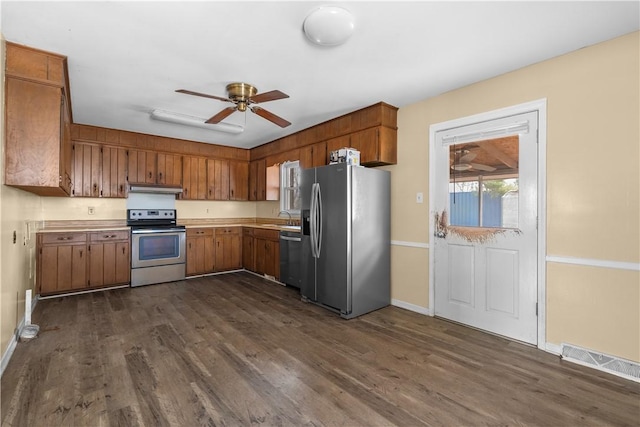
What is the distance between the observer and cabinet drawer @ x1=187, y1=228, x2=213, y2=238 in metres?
5.48

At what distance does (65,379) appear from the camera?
222 cm

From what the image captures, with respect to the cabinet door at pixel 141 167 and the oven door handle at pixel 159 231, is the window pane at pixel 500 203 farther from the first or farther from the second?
the cabinet door at pixel 141 167

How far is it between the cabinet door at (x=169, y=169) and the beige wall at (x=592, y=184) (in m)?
5.19

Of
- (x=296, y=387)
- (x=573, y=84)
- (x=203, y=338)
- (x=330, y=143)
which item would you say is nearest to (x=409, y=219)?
(x=330, y=143)

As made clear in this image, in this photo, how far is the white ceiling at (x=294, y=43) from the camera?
6.64ft

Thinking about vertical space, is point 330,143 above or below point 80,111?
below

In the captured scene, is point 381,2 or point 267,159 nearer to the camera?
point 381,2

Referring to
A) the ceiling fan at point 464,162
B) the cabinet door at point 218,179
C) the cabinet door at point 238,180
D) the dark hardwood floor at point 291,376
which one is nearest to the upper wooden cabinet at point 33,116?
the dark hardwood floor at point 291,376

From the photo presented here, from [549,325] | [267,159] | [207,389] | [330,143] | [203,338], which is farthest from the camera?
[267,159]

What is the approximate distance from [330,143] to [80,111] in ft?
11.1

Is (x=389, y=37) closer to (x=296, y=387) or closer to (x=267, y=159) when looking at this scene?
(x=296, y=387)

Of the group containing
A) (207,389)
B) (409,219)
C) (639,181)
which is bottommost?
(207,389)

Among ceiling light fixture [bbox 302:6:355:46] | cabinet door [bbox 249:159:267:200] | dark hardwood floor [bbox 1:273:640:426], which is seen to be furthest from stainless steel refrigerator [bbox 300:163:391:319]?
cabinet door [bbox 249:159:267:200]

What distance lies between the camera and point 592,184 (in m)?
2.47
